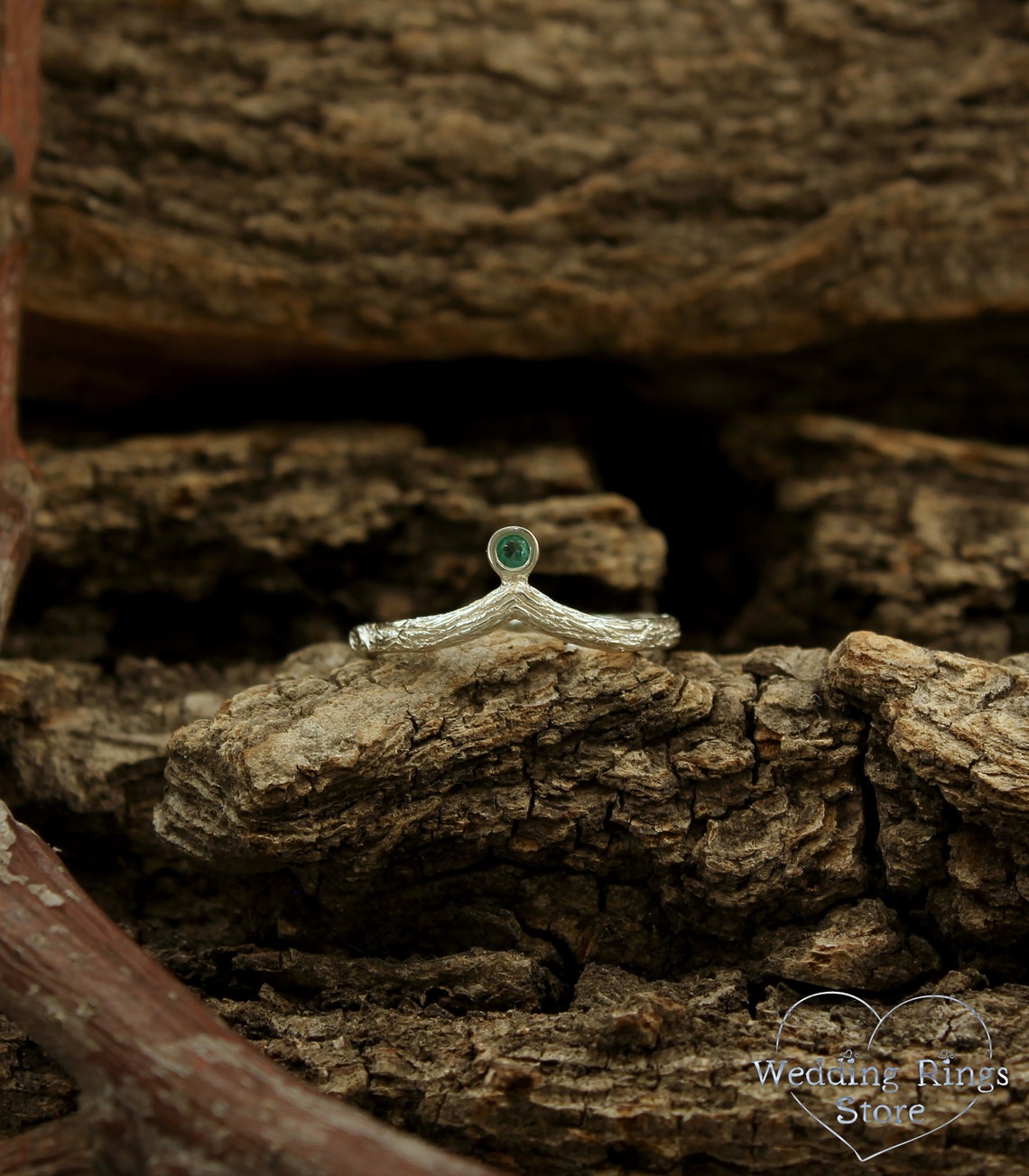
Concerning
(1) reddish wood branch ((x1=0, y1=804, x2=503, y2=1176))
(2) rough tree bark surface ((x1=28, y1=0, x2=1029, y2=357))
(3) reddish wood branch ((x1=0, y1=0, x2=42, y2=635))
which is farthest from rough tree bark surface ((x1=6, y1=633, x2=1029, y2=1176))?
(2) rough tree bark surface ((x1=28, y1=0, x2=1029, y2=357))

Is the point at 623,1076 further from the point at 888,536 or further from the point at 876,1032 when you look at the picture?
the point at 888,536

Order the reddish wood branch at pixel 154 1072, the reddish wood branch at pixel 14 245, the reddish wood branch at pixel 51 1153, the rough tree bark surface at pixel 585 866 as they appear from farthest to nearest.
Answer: the reddish wood branch at pixel 14 245 → the rough tree bark surface at pixel 585 866 → the reddish wood branch at pixel 51 1153 → the reddish wood branch at pixel 154 1072

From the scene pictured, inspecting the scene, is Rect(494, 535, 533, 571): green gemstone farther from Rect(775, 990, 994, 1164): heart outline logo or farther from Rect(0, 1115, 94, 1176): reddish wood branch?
Rect(0, 1115, 94, 1176): reddish wood branch

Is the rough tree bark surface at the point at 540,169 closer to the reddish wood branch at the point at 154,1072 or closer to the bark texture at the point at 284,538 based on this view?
the bark texture at the point at 284,538

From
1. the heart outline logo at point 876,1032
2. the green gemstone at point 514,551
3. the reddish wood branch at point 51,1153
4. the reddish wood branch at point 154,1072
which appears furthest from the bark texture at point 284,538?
the reddish wood branch at point 51,1153

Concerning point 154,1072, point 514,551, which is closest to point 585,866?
point 514,551

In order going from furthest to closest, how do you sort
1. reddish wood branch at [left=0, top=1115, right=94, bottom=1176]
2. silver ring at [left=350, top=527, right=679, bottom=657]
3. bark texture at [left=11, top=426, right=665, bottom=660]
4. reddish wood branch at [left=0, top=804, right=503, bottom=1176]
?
bark texture at [left=11, top=426, right=665, bottom=660], silver ring at [left=350, top=527, right=679, bottom=657], reddish wood branch at [left=0, top=1115, right=94, bottom=1176], reddish wood branch at [left=0, top=804, right=503, bottom=1176]

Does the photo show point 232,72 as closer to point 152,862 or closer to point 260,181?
point 260,181
